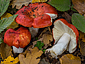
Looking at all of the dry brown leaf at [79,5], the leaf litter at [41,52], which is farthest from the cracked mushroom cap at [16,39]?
the dry brown leaf at [79,5]

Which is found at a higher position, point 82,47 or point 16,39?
point 16,39

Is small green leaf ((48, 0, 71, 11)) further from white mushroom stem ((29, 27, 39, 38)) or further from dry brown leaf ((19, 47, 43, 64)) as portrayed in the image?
dry brown leaf ((19, 47, 43, 64))

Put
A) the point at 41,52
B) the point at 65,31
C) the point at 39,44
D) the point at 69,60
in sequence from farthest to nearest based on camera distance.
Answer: the point at 39,44, the point at 65,31, the point at 41,52, the point at 69,60

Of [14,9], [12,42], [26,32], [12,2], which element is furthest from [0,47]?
[12,2]

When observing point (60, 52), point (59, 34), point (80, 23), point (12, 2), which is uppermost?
point (12, 2)

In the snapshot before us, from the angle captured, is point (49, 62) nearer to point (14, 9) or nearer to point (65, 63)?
point (65, 63)

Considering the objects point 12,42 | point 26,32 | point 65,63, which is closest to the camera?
point 65,63

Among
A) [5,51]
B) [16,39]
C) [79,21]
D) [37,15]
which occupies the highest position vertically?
[37,15]

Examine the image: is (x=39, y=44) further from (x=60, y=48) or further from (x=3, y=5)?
(x=3, y=5)

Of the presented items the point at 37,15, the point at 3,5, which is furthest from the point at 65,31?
the point at 3,5
